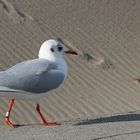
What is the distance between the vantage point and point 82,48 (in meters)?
12.1

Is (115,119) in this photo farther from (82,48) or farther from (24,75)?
(82,48)

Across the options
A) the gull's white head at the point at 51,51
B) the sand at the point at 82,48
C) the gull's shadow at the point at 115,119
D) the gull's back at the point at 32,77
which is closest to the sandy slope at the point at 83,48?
the sand at the point at 82,48

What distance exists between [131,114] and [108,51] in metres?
5.34

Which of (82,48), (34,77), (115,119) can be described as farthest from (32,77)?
(82,48)

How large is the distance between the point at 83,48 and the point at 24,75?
611 cm

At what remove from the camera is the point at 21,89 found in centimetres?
599

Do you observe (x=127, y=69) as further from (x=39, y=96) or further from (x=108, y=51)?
(x=39, y=96)

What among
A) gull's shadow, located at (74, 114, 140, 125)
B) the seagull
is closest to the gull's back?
the seagull

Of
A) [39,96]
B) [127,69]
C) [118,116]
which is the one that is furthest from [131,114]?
[127,69]

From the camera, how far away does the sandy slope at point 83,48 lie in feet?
31.2

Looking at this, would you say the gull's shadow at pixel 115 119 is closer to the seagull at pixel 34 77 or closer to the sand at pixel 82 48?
the seagull at pixel 34 77

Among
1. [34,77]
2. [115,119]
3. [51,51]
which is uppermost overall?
[51,51]

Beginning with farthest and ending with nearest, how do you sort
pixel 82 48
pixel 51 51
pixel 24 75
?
pixel 82 48 < pixel 51 51 < pixel 24 75

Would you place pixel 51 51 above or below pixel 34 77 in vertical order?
above
